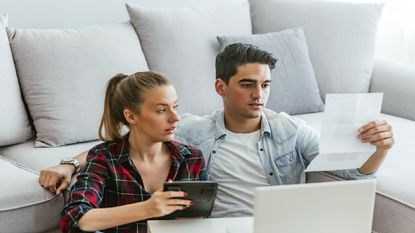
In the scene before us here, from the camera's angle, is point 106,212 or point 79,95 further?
point 79,95

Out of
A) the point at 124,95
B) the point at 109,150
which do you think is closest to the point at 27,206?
the point at 109,150

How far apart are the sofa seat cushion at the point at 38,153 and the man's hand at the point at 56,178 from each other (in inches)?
7.9

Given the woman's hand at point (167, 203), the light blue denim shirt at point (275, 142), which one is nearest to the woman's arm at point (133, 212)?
the woman's hand at point (167, 203)

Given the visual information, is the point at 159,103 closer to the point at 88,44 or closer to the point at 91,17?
the point at 88,44

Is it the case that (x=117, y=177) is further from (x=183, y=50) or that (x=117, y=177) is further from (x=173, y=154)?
(x=183, y=50)

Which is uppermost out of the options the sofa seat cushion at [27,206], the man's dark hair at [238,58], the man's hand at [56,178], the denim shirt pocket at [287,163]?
the man's dark hair at [238,58]

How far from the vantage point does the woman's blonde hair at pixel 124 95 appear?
74.7 inches

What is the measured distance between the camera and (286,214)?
142cm

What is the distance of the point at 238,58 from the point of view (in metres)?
2.06

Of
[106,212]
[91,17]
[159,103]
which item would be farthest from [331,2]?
[106,212]

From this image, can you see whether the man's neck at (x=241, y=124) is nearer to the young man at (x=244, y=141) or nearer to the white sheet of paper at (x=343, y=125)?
the young man at (x=244, y=141)

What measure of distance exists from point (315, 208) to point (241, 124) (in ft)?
2.25

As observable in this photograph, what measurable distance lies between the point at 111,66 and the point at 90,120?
0.22 m

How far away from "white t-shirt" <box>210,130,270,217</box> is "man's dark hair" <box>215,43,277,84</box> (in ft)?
0.60
